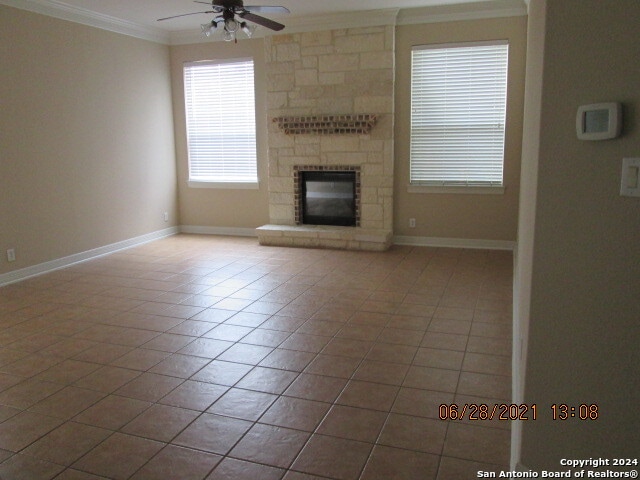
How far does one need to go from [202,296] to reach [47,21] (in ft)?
11.1

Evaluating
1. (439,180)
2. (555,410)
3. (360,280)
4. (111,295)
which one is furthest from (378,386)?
(439,180)

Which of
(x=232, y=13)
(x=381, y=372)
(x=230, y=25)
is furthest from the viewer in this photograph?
(x=230, y=25)

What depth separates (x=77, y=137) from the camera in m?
5.84

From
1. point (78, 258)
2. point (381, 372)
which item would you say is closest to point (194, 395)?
point (381, 372)

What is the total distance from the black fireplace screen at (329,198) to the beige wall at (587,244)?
16.4 ft

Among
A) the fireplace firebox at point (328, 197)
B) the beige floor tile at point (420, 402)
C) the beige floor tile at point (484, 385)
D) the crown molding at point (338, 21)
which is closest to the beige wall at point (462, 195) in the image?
the crown molding at point (338, 21)

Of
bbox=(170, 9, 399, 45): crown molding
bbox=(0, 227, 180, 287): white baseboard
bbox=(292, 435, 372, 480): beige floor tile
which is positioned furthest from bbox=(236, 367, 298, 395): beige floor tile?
Result: bbox=(170, 9, 399, 45): crown molding

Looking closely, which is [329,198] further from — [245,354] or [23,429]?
[23,429]

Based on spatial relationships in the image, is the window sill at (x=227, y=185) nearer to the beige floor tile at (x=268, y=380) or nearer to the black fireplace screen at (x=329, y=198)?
the black fireplace screen at (x=329, y=198)

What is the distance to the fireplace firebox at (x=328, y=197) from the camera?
6.71 m

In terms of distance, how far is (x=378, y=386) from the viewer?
2902mm

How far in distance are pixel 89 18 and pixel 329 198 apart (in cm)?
350

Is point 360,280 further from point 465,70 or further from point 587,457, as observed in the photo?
point 587,457

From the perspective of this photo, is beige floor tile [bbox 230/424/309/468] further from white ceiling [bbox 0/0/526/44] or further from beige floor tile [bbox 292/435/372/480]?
white ceiling [bbox 0/0/526/44]
